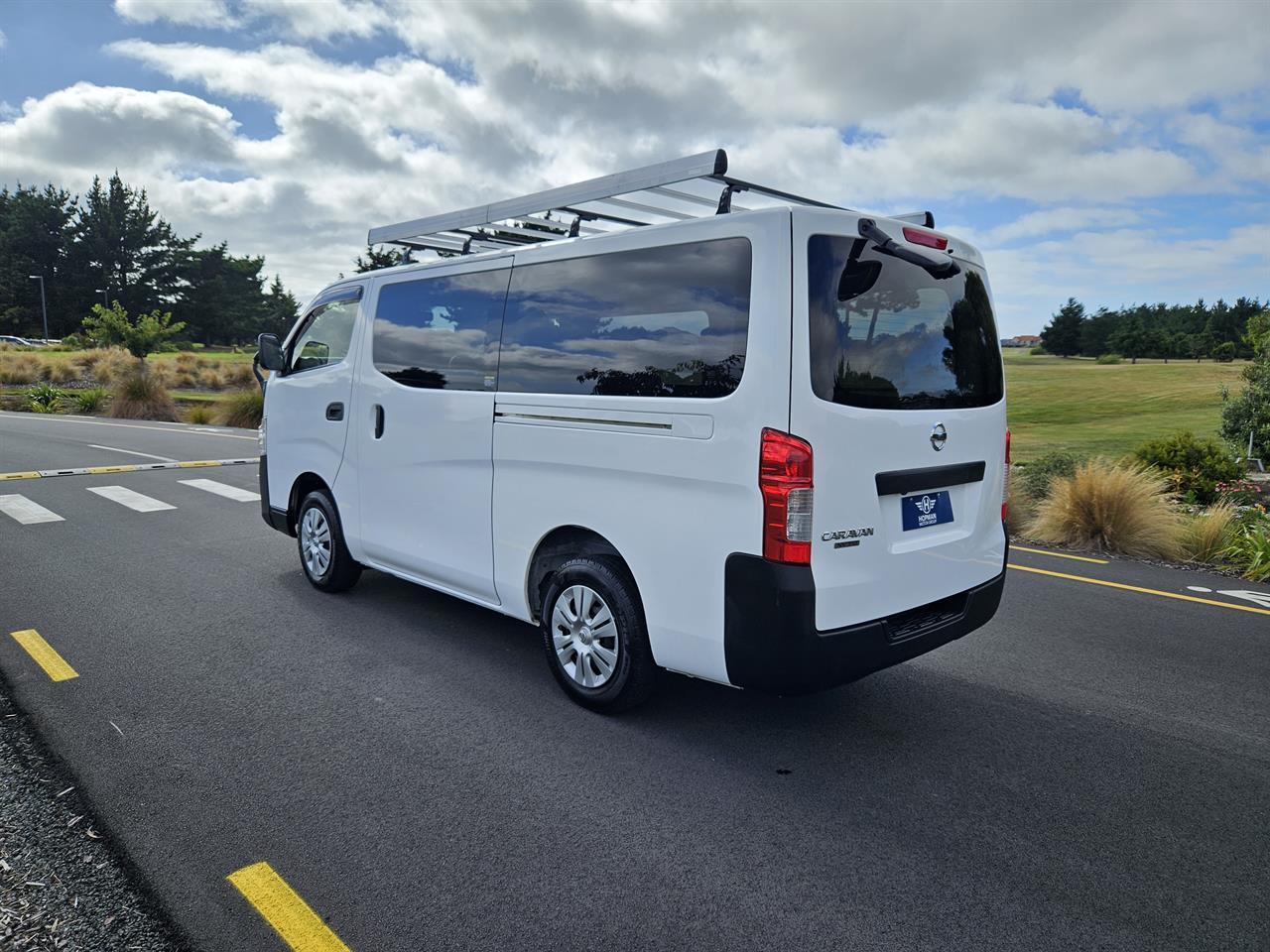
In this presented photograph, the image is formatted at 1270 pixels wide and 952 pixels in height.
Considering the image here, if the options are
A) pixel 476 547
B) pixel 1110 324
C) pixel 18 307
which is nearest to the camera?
pixel 476 547

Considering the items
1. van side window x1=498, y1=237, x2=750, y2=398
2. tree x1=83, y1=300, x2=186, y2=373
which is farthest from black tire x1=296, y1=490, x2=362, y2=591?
tree x1=83, y1=300, x2=186, y2=373

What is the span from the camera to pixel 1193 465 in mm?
11797

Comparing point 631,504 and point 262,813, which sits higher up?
point 631,504

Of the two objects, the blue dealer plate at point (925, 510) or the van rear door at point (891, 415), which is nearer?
the van rear door at point (891, 415)

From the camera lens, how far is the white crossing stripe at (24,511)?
8.38m

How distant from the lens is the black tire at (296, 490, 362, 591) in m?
5.55

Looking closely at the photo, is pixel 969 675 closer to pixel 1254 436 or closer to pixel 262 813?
pixel 262 813

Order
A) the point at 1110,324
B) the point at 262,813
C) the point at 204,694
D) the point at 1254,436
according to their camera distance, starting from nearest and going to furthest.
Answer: the point at 262,813, the point at 204,694, the point at 1254,436, the point at 1110,324

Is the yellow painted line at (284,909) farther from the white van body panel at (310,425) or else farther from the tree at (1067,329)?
the tree at (1067,329)

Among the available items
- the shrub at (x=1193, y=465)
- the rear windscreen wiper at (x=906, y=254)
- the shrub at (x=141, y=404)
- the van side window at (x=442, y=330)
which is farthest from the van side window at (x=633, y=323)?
the shrub at (x=141, y=404)

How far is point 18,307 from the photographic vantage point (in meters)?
71.9

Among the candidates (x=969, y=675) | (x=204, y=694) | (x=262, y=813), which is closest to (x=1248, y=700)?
(x=969, y=675)

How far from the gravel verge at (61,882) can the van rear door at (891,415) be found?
238 centimetres

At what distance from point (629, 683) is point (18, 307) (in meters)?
88.5
